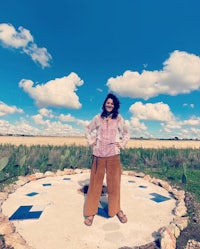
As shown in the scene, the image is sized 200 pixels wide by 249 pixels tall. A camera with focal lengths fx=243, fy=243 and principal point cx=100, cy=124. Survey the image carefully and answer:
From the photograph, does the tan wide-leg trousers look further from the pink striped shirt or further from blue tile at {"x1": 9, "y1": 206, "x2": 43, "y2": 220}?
blue tile at {"x1": 9, "y1": 206, "x2": 43, "y2": 220}

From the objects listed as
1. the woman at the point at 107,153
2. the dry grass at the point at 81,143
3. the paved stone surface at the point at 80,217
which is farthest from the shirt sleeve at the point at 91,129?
the dry grass at the point at 81,143

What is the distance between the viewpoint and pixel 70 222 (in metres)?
4.39

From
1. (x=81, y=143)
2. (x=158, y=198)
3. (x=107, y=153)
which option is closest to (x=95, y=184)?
(x=107, y=153)

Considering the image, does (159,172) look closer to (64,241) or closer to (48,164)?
(48,164)

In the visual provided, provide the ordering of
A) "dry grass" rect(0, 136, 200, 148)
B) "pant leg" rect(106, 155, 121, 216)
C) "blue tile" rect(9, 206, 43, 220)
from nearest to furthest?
1. "pant leg" rect(106, 155, 121, 216)
2. "blue tile" rect(9, 206, 43, 220)
3. "dry grass" rect(0, 136, 200, 148)

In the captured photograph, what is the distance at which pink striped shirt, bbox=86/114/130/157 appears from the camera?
4219 millimetres

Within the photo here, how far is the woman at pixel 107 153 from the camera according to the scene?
4230mm

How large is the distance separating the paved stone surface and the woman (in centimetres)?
28

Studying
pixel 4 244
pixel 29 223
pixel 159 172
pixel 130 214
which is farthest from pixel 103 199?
pixel 159 172

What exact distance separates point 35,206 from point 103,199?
60.6 inches

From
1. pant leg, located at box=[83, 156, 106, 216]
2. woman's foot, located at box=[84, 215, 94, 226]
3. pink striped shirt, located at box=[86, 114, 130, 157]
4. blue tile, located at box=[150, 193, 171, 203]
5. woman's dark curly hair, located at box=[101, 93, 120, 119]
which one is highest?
woman's dark curly hair, located at box=[101, 93, 120, 119]

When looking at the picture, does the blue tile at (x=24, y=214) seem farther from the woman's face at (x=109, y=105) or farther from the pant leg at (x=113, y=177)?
the woman's face at (x=109, y=105)

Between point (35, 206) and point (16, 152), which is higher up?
point (16, 152)

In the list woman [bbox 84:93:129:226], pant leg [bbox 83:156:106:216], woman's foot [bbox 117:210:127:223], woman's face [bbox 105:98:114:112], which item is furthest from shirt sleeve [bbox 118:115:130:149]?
Answer: woman's foot [bbox 117:210:127:223]
